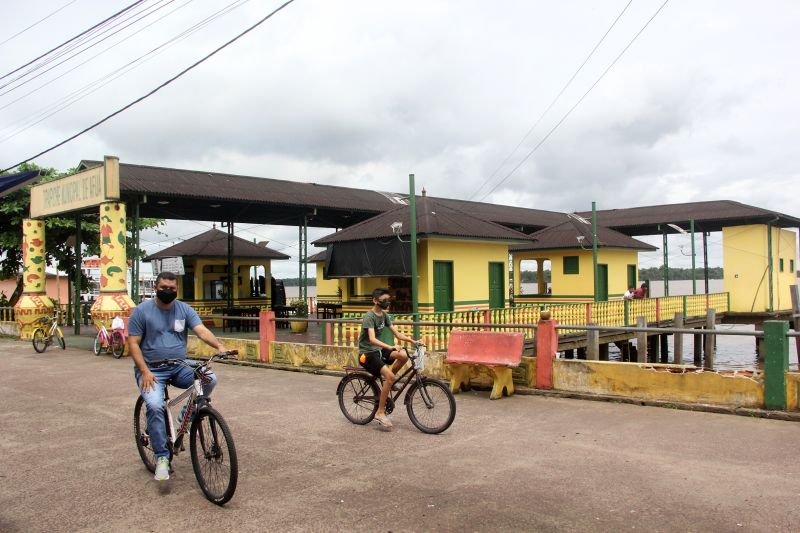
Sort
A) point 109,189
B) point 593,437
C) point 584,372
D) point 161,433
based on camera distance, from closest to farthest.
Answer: point 161,433, point 593,437, point 584,372, point 109,189

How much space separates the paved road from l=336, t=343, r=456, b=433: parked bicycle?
19 centimetres

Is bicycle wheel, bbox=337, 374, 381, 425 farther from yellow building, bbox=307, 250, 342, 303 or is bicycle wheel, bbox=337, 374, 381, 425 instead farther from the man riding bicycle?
yellow building, bbox=307, 250, 342, 303

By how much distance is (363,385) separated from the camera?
8.21 m

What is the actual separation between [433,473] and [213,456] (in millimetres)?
2062

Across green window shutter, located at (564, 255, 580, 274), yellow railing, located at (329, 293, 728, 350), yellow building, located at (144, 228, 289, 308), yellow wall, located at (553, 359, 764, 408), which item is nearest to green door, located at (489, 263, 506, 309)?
yellow railing, located at (329, 293, 728, 350)

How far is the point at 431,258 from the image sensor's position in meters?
18.9

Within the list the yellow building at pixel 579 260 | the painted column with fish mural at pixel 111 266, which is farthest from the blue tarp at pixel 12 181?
the yellow building at pixel 579 260

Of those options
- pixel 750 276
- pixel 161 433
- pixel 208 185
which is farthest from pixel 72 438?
pixel 750 276

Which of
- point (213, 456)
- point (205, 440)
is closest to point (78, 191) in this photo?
point (205, 440)

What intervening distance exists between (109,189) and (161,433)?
45.7ft

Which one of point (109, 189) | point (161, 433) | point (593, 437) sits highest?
point (109, 189)

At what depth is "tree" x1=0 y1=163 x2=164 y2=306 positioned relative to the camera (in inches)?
1140

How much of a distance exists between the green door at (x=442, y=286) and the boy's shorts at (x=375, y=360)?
11.0m

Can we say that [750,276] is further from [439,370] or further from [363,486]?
[363,486]
